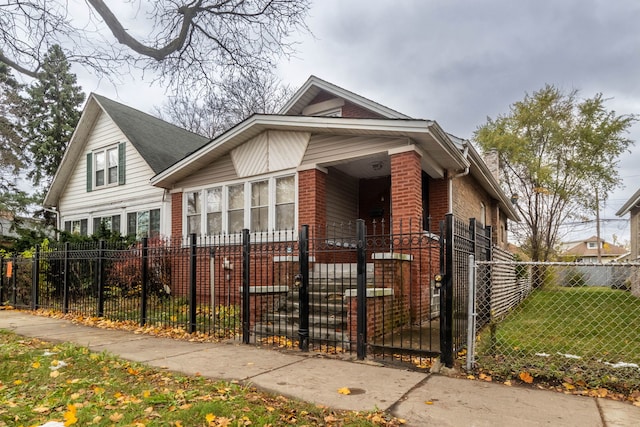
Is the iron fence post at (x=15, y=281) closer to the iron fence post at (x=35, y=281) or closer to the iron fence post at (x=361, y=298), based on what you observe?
the iron fence post at (x=35, y=281)

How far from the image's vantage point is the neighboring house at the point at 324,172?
8.20 m

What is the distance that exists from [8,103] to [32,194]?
536cm

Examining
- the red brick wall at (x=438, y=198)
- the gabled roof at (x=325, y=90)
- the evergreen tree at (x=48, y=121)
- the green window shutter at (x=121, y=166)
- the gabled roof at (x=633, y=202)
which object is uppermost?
the evergreen tree at (x=48, y=121)

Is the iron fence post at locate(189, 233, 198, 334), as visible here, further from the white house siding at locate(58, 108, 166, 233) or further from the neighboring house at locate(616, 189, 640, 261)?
the neighboring house at locate(616, 189, 640, 261)

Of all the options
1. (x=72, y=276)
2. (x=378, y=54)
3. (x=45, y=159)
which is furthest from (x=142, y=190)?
(x=45, y=159)

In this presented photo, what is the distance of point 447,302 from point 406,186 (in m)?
3.57

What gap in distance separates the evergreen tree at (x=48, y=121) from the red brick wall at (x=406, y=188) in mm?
22033

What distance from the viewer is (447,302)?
16.1 feet

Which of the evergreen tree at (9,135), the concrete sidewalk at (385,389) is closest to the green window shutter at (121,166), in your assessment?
the concrete sidewalk at (385,389)

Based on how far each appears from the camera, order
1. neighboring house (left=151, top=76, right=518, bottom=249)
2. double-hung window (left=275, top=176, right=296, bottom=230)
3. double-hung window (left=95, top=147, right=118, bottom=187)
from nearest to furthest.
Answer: neighboring house (left=151, top=76, right=518, bottom=249), double-hung window (left=275, top=176, right=296, bottom=230), double-hung window (left=95, top=147, right=118, bottom=187)

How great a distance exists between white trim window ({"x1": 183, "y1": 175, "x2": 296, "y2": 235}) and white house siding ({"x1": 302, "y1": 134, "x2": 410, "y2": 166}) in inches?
35.0

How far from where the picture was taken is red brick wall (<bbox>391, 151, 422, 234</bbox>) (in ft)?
26.3

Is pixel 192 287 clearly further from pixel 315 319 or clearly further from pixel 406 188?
pixel 406 188

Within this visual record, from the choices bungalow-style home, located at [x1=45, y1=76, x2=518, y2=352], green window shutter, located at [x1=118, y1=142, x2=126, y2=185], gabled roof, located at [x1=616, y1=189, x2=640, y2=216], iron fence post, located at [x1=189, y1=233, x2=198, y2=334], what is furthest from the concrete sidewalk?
gabled roof, located at [x1=616, y1=189, x2=640, y2=216]
